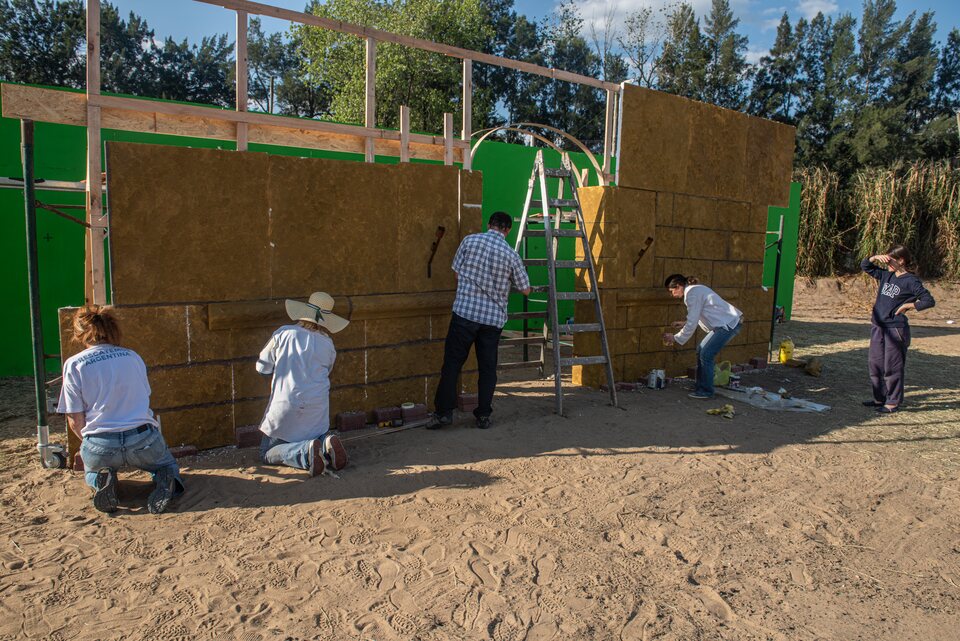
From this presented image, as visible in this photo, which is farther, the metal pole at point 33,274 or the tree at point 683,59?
the tree at point 683,59

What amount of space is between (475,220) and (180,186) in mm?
2747

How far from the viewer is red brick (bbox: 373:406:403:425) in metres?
5.99

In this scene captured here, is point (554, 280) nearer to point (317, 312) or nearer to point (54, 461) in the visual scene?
point (317, 312)

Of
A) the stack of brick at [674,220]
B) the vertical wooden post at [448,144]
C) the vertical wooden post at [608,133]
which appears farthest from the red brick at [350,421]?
the vertical wooden post at [608,133]

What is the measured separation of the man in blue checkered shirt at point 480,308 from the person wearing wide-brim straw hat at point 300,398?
131 centimetres

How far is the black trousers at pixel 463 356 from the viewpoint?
19.2 ft

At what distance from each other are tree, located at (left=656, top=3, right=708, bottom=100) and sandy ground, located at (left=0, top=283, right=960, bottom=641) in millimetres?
34734

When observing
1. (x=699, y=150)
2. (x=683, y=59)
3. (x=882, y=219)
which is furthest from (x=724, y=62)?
(x=699, y=150)

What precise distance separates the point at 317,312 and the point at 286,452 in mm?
1063

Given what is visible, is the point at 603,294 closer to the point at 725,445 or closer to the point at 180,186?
the point at 725,445

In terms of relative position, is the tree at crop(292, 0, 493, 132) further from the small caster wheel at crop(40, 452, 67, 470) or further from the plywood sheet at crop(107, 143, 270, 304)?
the small caster wheel at crop(40, 452, 67, 470)

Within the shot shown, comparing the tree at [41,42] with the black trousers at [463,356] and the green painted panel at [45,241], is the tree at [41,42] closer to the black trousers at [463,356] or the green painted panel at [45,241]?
the green painted panel at [45,241]

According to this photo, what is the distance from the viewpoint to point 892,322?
700 centimetres

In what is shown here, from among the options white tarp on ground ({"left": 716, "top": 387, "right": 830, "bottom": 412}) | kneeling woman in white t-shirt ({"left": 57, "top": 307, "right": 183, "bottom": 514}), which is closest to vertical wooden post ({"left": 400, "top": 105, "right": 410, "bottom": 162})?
kneeling woman in white t-shirt ({"left": 57, "top": 307, "right": 183, "bottom": 514})
